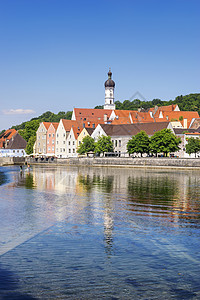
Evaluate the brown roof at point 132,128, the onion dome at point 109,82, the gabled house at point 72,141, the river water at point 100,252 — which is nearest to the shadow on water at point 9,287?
the river water at point 100,252

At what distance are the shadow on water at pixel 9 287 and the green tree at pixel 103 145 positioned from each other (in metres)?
105

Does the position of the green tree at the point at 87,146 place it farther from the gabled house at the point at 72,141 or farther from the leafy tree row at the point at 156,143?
the leafy tree row at the point at 156,143

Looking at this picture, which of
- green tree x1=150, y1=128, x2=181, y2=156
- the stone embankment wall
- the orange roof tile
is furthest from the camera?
the orange roof tile

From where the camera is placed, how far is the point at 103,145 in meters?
119

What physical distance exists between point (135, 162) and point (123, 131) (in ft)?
93.9

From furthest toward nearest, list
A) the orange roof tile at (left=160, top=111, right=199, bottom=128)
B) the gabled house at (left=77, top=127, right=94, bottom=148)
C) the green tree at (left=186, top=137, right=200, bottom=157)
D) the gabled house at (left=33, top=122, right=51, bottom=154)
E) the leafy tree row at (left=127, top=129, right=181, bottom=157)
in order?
the orange roof tile at (left=160, top=111, right=199, bottom=128), the gabled house at (left=33, top=122, right=51, bottom=154), the gabled house at (left=77, top=127, right=94, bottom=148), the green tree at (left=186, top=137, right=200, bottom=157), the leafy tree row at (left=127, top=129, right=181, bottom=157)

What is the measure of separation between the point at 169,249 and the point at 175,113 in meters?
148

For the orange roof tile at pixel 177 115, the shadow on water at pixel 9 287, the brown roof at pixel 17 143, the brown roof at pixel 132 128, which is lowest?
the shadow on water at pixel 9 287

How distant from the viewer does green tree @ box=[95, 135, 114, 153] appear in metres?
118

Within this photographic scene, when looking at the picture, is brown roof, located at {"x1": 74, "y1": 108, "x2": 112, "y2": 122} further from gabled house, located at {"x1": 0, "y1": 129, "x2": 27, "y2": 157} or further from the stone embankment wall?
the stone embankment wall

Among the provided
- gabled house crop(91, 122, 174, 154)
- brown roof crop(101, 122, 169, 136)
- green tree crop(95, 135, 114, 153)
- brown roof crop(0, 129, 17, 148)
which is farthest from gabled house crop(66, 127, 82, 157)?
brown roof crop(0, 129, 17, 148)

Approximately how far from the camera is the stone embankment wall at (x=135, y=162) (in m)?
87.8

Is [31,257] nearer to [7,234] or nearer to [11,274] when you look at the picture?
[11,274]

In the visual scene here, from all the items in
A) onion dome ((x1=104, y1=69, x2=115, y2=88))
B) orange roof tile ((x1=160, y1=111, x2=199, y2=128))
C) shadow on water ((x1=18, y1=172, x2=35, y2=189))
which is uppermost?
A: onion dome ((x1=104, y1=69, x2=115, y2=88))
